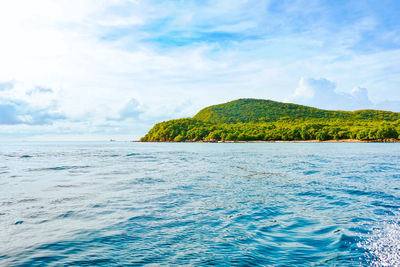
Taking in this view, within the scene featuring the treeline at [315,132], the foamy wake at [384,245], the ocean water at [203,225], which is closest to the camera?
the foamy wake at [384,245]

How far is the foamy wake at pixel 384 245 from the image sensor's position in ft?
22.0

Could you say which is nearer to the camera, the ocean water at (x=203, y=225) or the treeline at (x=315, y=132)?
the ocean water at (x=203, y=225)

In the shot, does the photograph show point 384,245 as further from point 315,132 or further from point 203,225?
point 315,132

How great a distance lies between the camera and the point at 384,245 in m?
7.67

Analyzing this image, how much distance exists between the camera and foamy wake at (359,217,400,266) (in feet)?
22.0

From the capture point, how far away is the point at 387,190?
→ 15672 mm

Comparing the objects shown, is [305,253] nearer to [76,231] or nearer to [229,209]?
[229,209]

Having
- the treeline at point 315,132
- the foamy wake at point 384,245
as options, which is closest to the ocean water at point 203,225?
the foamy wake at point 384,245

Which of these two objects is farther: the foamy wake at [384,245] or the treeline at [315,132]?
the treeline at [315,132]

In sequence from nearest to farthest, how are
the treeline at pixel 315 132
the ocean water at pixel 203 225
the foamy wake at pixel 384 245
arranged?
the foamy wake at pixel 384 245
the ocean water at pixel 203 225
the treeline at pixel 315 132

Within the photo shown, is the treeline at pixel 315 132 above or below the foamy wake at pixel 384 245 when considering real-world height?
above

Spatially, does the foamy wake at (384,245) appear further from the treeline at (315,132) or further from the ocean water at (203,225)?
the treeline at (315,132)

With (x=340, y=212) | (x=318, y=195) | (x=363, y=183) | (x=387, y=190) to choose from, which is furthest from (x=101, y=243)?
(x=363, y=183)

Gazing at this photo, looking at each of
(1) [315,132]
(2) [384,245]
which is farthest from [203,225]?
(1) [315,132]
